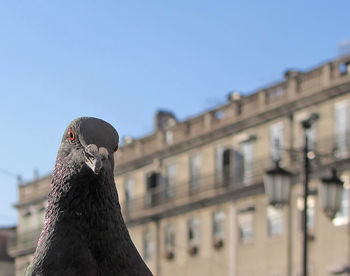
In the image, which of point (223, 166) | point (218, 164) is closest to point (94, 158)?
point (223, 166)

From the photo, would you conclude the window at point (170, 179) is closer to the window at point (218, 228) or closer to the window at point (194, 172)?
the window at point (194, 172)

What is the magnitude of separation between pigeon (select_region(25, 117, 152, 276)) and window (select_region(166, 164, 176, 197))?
51.4 metres

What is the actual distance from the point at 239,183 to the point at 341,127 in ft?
23.0

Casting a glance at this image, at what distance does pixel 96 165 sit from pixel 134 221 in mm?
54172

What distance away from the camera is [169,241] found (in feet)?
180

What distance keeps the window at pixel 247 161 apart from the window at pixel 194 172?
12.5 ft

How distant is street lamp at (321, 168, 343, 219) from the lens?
17312 millimetres

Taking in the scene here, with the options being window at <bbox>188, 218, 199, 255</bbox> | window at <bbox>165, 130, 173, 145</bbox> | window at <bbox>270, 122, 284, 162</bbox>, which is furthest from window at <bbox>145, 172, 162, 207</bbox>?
window at <bbox>270, 122, 284, 162</bbox>

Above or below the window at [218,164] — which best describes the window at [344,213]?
below

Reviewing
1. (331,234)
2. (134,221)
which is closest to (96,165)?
(331,234)

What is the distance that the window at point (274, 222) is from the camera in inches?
1841

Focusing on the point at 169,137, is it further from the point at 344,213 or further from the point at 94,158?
the point at 94,158

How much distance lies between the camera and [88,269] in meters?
3.48

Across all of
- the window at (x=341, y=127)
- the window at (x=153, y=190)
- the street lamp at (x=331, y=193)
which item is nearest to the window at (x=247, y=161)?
the window at (x=341, y=127)
